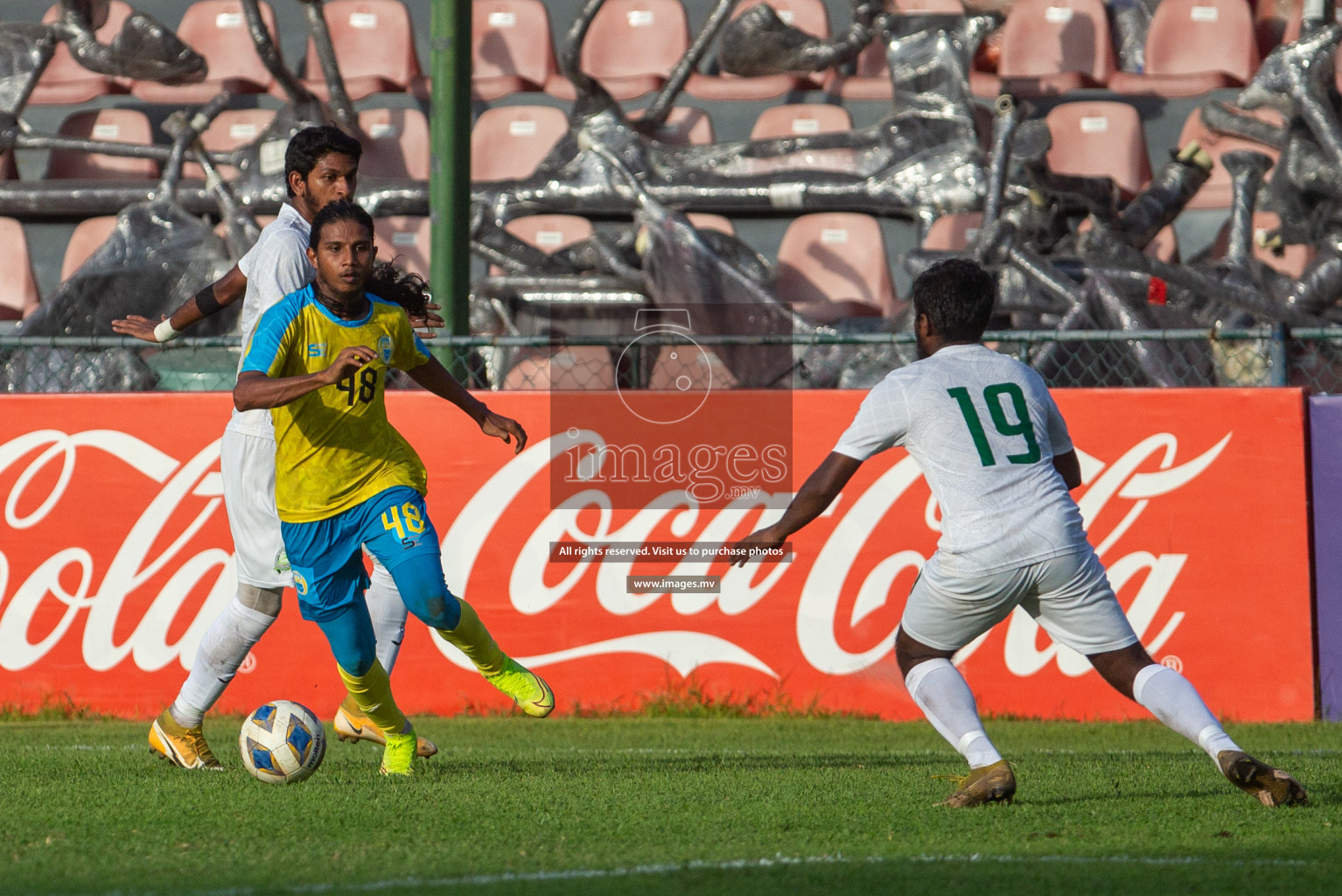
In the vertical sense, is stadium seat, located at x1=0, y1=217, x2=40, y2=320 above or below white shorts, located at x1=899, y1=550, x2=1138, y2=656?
below

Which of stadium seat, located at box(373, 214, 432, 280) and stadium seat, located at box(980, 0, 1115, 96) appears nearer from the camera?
stadium seat, located at box(373, 214, 432, 280)

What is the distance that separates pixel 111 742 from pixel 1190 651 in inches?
205

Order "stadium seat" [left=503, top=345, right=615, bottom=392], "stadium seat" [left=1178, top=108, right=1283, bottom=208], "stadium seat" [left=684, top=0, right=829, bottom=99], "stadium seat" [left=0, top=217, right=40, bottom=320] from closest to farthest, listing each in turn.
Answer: "stadium seat" [left=503, top=345, right=615, bottom=392], "stadium seat" [left=1178, top=108, right=1283, bottom=208], "stadium seat" [left=0, top=217, right=40, bottom=320], "stadium seat" [left=684, top=0, right=829, bottom=99]

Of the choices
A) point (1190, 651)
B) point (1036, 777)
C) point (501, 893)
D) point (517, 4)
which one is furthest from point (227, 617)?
point (517, 4)

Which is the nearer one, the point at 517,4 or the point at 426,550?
the point at 426,550

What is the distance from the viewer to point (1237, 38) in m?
15.0

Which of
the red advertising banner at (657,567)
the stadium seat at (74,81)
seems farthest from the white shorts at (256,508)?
the stadium seat at (74,81)

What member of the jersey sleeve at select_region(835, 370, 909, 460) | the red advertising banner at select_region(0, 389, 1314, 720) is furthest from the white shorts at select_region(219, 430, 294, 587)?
the red advertising banner at select_region(0, 389, 1314, 720)

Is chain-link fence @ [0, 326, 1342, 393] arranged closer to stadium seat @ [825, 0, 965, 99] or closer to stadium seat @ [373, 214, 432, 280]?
stadium seat @ [373, 214, 432, 280]

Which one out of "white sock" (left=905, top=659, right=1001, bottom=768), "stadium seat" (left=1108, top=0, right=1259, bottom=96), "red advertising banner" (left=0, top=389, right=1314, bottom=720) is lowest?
"red advertising banner" (left=0, top=389, right=1314, bottom=720)

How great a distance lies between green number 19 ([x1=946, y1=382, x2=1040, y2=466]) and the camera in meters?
4.45

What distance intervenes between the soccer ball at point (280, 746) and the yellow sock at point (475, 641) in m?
0.57

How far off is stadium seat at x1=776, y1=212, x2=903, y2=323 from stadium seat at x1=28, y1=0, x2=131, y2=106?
309 inches

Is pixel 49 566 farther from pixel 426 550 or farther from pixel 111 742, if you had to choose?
pixel 426 550
